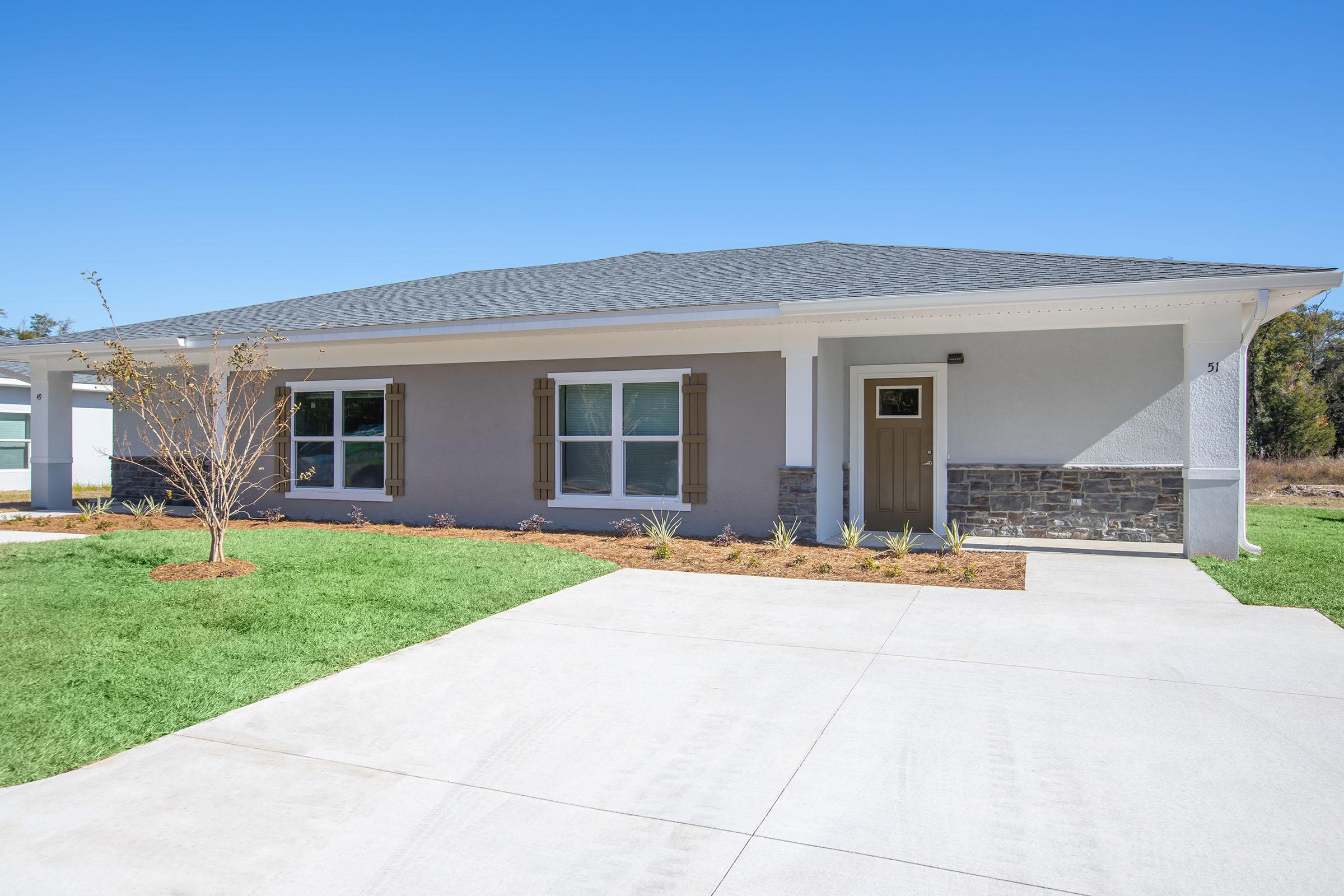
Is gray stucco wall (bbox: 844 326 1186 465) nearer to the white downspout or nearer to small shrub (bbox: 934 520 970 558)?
the white downspout

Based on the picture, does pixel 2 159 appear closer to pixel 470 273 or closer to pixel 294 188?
pixel 294 188

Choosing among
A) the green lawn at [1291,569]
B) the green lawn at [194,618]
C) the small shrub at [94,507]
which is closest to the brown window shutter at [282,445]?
the small shrub at [94,507]

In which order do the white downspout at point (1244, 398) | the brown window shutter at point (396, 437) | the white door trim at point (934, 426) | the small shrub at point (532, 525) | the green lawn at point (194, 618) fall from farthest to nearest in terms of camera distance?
the brown window shutter at point (396, 437) < the white door trim at point (934, 426) < the small shrub at point (532, 525) < the white downspout at point (1244, 398) < the green lawn at point (194, 618)

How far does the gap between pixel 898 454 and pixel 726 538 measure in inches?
121

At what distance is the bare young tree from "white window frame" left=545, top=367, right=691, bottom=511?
3.61 metres

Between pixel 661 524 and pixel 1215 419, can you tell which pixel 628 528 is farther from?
pixel 1215 419

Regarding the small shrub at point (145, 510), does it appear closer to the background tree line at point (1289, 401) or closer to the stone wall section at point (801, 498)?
the stone wall section at point (801, 498)

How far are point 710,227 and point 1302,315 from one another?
17.1 meters

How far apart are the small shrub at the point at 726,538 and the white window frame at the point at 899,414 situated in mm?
2844

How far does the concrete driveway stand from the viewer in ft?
8.46

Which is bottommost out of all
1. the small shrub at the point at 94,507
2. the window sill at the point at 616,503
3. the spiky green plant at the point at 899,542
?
the spiky green plant at the point at 899,542

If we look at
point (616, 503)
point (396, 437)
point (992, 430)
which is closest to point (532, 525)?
point (616, 503)

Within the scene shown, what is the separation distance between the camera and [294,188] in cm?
1588

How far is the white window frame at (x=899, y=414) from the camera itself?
11.0 metres
